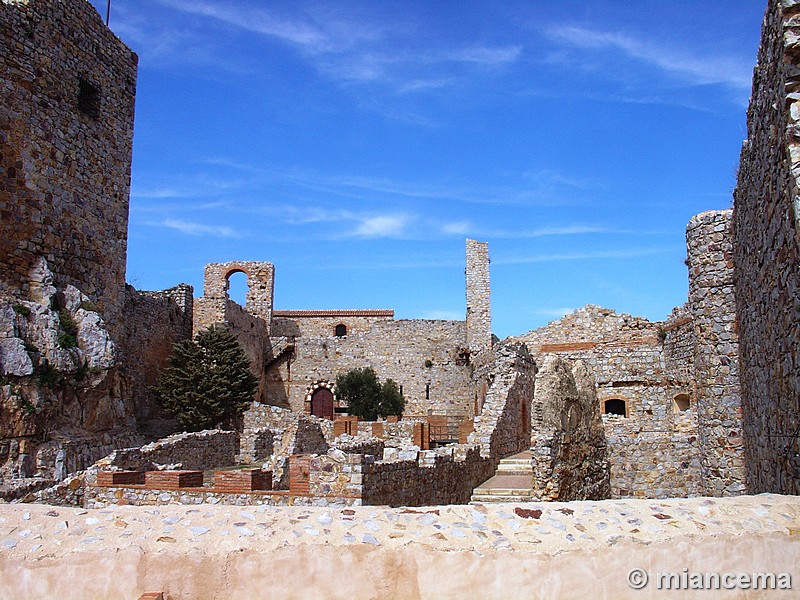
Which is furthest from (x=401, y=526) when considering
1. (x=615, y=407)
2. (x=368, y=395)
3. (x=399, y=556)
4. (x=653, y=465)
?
(x=368, y=395)

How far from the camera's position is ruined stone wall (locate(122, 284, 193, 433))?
2102 cm

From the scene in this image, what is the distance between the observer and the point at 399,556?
361cm

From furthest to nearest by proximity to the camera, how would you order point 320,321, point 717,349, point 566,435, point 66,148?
point 320,321 < point 66,148 < point 566,435 < point 717,349

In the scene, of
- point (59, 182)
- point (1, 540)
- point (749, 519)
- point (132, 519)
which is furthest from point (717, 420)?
point (59, 182)

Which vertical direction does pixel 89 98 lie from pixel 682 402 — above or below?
above

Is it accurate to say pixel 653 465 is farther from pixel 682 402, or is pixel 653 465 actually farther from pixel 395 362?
pixel 395 362

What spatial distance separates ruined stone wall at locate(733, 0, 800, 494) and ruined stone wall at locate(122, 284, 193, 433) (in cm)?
1681

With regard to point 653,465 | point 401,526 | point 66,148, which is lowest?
point 653,465

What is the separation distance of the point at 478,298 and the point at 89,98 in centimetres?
1795

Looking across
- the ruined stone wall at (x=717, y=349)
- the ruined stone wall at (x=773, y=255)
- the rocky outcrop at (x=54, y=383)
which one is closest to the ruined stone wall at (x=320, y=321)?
the rocky outcrop at (x=54, y=383)

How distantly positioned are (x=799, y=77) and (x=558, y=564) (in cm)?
303

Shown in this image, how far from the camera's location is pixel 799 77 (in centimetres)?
422

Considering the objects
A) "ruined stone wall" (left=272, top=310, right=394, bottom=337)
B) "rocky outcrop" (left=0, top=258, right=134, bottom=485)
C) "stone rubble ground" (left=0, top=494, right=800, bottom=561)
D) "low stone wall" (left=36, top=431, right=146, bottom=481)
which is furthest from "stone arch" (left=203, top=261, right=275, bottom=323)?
"stone rubble ground" (left=0, top=494, right=800, bottom=561)

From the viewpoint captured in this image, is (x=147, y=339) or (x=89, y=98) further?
(x=147, y=339)
